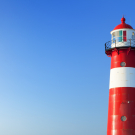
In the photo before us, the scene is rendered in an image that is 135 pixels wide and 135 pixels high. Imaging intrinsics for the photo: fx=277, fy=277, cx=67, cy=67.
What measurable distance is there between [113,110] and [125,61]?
558cm

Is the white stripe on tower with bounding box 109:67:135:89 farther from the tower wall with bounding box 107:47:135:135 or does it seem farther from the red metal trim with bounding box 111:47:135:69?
the red metal trim with bounding box 111:47:135:69

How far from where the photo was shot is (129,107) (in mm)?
29688

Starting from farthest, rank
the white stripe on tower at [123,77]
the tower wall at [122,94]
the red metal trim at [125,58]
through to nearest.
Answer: the red metal trim at [125,58], the white stripe on tower at [123,77], the tower wall at [122,94]

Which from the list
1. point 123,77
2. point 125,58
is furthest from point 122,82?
point 125,58

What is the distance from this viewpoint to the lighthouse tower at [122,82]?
2955 centimetres

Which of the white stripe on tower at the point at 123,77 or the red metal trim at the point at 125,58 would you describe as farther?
the red metal trim at the point at 125,58

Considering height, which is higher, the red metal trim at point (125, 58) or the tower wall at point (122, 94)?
the red metal trim at point (125, 58)

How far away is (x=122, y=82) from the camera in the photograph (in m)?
30.3

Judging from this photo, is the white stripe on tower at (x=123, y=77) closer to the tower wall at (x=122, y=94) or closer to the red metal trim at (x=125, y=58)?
the tower wall at (x=122, y=94)

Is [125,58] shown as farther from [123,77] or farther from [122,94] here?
[122,94]

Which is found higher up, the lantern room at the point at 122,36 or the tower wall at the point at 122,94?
the lantern room at the point at 122,36

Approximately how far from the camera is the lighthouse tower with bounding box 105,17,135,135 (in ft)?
96.9

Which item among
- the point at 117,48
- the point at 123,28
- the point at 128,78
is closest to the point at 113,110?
the point at 128,78

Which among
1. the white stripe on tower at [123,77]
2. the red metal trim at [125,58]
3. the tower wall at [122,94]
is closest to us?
the tower wall at [122,94]
